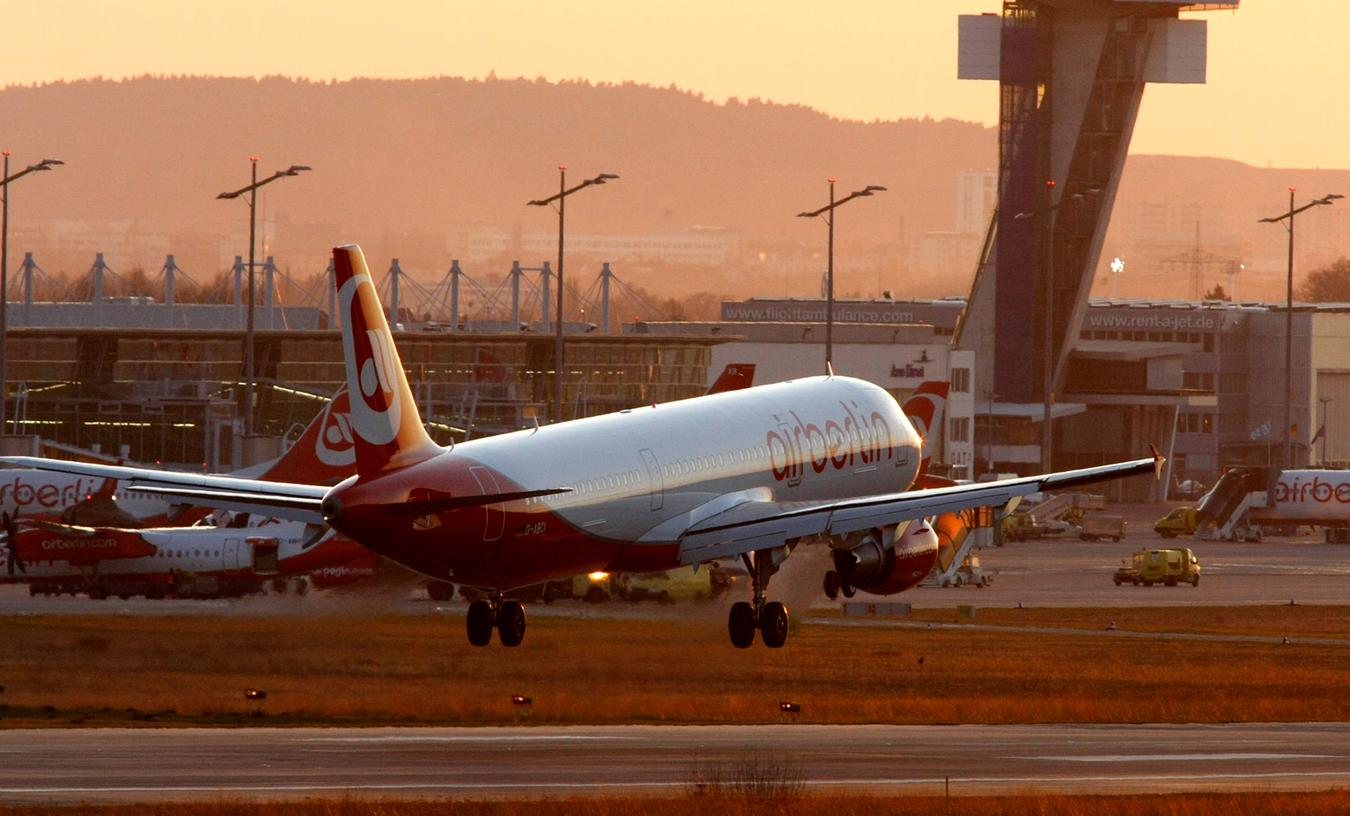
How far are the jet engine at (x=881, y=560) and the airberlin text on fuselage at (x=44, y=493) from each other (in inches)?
2407

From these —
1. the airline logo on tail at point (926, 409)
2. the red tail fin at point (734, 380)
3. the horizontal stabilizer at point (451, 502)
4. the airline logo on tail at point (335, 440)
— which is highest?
the red tail fin at point (734, 380)

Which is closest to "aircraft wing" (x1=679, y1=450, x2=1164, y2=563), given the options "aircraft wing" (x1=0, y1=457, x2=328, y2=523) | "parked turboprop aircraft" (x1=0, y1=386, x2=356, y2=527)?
"aircraft wing" (x1=0, y1=457, x2=328, y2=523)

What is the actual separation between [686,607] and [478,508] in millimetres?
15156

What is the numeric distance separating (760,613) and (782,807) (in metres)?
15.0

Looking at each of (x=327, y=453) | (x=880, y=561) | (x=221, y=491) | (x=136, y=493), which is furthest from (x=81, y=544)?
(x=880, y=561)

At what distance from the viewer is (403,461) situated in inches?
2071

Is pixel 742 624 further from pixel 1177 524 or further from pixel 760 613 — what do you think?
pixel 1177 524

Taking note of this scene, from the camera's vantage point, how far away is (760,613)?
6131cm

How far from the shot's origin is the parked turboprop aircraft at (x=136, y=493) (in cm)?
9412

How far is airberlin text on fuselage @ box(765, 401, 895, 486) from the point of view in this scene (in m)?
63.4

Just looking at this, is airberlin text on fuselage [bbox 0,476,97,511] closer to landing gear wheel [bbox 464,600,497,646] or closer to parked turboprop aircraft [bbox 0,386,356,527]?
parked turboprop aircraft [bbox 0,386,356,527]

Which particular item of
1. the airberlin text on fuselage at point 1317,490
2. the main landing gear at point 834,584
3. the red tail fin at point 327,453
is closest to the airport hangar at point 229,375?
the airberlin text on fuselage at point 1317,490

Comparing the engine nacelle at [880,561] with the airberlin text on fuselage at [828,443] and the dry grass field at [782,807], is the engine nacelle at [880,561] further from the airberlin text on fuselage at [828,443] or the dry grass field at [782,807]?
the dry grass field at [782,807]

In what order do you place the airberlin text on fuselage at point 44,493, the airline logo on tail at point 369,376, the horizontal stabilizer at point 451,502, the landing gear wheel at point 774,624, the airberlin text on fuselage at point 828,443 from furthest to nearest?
1. the airberlin text on fuselage at point 44,493
2. the airberlin text on fuselage at point 828,443
3. the landing gear wheel at point 774,624
4. the airline logo on tail at point 369,376
5. the horizontal stabilizer at point 451,502
